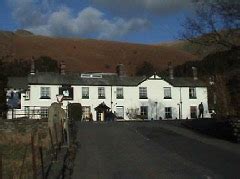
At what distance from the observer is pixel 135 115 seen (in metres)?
93.2

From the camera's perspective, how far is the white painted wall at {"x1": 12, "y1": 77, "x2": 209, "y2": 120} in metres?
92.2

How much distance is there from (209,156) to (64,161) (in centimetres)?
693

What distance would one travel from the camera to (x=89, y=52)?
189 metres

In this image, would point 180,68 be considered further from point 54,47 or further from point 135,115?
point 54,47

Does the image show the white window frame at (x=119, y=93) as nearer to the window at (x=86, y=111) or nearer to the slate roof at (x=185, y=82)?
the window at (x=86, y=111)

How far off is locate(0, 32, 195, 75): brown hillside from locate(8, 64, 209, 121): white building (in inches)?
2621

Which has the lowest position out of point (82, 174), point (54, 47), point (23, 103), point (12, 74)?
point (82, 174)

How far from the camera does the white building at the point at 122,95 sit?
91625 mm

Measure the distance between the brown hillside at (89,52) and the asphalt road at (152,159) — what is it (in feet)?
423

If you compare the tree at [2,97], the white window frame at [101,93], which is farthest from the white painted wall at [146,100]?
the tree at [2,97]

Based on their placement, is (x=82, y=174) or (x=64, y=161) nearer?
(x=82, y=174)

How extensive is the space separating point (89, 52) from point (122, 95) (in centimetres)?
9494

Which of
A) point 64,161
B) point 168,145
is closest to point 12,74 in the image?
point 168,145

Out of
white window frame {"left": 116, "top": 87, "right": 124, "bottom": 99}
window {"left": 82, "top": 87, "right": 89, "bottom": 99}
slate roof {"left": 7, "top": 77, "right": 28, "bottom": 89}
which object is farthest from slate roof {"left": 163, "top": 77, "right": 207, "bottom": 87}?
slate roof {"left": 7, "top": 77, "right": 28, "bottom": 89}
